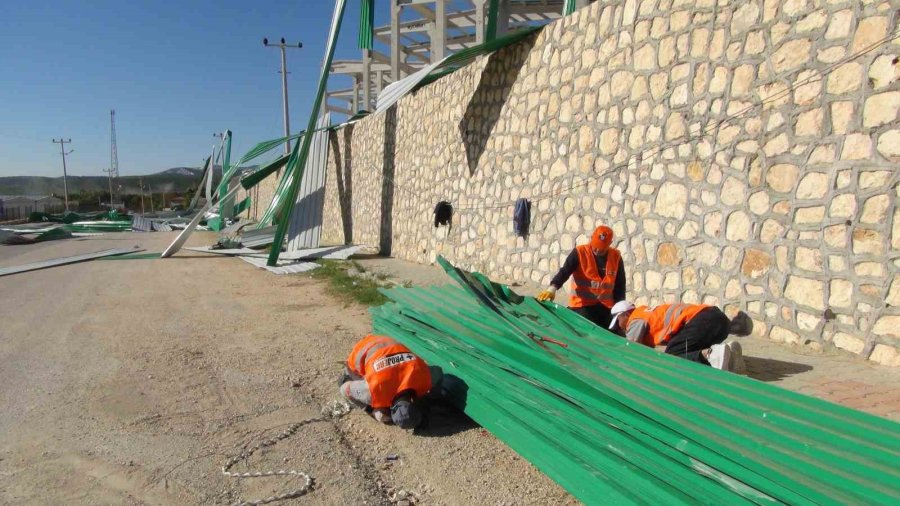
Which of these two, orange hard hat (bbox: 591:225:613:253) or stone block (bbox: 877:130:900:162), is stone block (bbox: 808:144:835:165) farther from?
orange hard hat (bbox: 591:225:613:253)

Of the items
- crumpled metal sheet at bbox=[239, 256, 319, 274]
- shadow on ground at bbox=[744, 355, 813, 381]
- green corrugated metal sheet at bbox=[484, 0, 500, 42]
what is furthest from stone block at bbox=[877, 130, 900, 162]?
crumpled metal sheet at bbox=[239, 256, 319, 274]

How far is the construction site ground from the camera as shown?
314cm

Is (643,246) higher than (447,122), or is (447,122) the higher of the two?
(447,122)

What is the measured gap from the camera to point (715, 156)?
557 cm

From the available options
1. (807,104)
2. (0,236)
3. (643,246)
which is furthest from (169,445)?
(0,236)

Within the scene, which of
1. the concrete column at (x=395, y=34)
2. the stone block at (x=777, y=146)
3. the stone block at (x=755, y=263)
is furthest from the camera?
the concrete column at (x=395, y=34)

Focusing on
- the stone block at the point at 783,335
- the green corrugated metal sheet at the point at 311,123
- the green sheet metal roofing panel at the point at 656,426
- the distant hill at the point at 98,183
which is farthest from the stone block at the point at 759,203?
the distant hill at the point at 98,183

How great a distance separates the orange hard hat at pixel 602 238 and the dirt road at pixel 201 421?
2.16 metres

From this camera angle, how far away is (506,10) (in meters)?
12.0

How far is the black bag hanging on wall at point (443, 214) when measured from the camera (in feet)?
35.0

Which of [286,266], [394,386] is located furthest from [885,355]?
[286,266]

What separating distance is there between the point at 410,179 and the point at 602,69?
19.9ft

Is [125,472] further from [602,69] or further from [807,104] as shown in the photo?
Answer: [602,69]

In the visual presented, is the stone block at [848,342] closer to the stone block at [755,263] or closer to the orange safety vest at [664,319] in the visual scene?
the stone block at [755,263]
